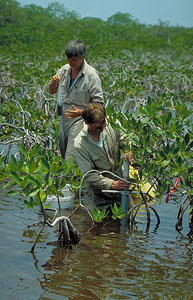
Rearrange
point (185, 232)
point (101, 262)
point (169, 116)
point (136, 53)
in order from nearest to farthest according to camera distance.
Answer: point (101, 262) < point (169, 116) < point (185, 232) < point (136, 53)

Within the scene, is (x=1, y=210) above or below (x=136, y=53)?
below

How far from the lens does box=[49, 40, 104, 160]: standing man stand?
15.9ft

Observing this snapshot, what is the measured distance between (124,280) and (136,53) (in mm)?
19270

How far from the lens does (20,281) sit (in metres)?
3.46

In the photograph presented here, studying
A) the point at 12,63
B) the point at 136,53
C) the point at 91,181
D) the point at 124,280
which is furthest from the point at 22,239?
the point at 136,53

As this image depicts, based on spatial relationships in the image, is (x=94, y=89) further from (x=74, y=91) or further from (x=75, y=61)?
(x=75, y=61)

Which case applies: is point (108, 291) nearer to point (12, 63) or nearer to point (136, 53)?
point (12, 63)

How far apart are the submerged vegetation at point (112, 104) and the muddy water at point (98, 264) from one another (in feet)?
1.07

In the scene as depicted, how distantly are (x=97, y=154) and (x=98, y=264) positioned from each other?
1.01 m

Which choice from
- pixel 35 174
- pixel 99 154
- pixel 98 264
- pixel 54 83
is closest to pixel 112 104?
pixel 54 83

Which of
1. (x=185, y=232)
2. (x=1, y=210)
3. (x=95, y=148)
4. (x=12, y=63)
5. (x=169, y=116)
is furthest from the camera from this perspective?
(x=12, y=63)

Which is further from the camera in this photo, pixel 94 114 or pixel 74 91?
pixel 74 91

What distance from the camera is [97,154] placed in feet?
14.7

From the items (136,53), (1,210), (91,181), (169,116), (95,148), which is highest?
(136,53)
